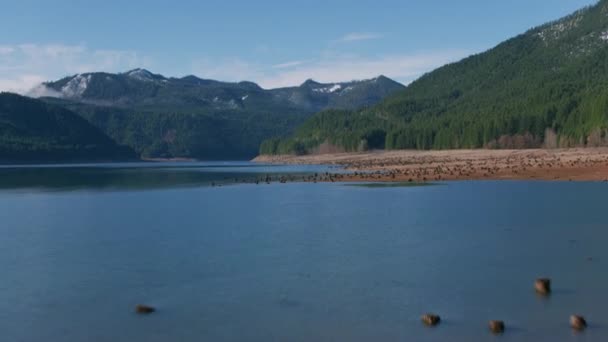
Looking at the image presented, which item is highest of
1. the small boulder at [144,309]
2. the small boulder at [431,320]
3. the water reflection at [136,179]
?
the water reflection at [136,179]

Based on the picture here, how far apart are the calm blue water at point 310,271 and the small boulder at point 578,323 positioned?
33cm

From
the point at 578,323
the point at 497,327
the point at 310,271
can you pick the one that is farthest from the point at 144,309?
the point at 578,323

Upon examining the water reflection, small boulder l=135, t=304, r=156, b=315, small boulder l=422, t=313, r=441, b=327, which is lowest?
small boulder l=135, t=304, r=156, b=315

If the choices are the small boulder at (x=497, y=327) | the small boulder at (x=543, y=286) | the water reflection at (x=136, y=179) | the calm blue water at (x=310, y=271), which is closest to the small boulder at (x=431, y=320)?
the calm blue water at (x=310, y=271)

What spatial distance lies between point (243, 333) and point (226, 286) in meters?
5.85

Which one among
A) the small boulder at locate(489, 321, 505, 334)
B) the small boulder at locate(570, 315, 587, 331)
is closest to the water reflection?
the small boulder at locate(489, 321, 505, 334)

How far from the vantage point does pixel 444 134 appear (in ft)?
541

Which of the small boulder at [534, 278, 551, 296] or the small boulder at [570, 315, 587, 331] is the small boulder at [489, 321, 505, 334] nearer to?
the small boulder at [570, 315, 587, 331]

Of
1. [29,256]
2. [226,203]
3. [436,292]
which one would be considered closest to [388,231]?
[436,292]

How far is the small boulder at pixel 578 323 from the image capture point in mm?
19141

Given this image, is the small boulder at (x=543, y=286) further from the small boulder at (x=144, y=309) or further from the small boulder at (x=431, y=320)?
the small boulder at (x=144, y=309)

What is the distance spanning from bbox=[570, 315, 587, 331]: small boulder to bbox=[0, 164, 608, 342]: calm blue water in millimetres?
329

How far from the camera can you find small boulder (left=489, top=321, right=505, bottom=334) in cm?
1911

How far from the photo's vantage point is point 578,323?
1922 cm
